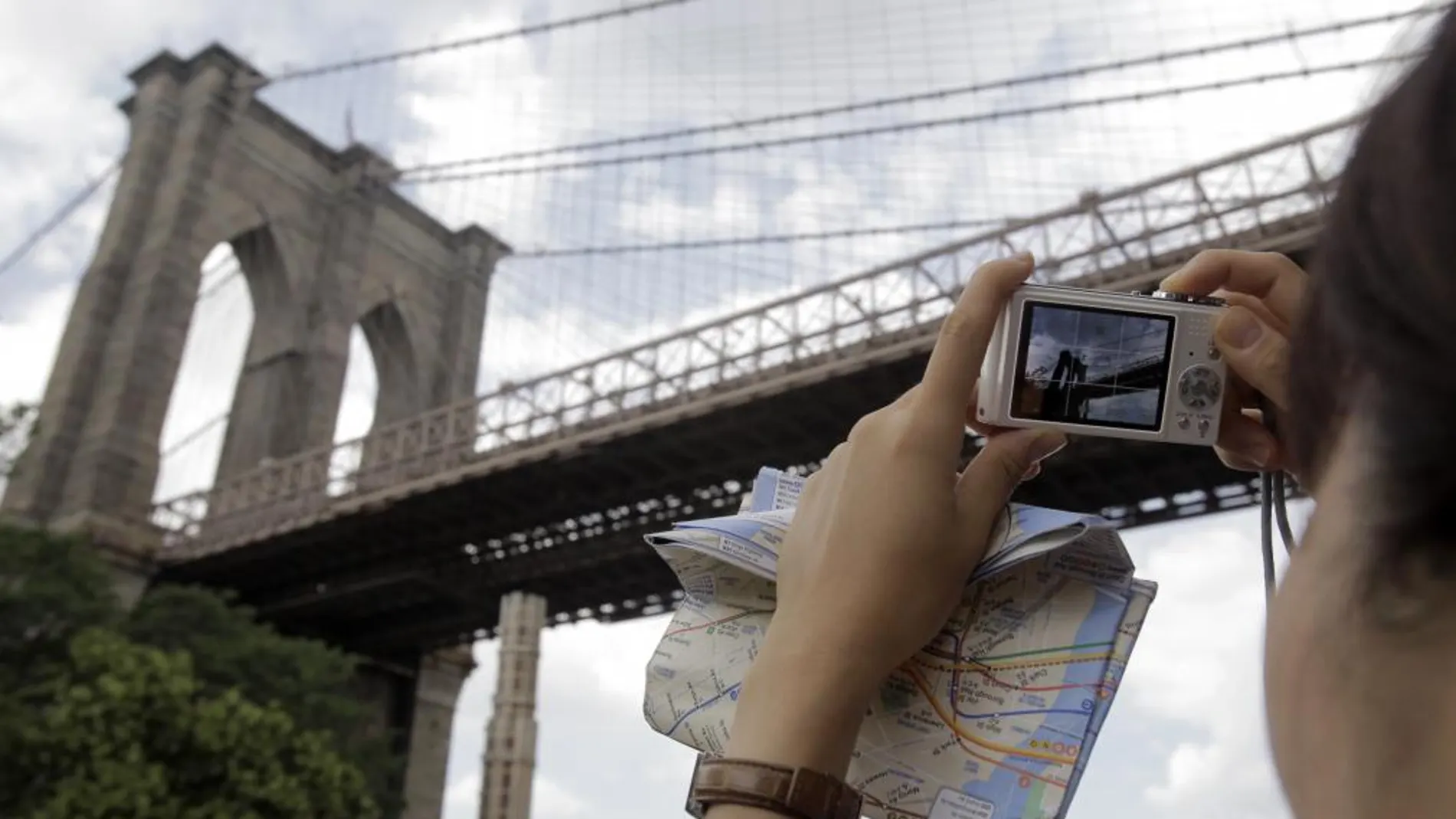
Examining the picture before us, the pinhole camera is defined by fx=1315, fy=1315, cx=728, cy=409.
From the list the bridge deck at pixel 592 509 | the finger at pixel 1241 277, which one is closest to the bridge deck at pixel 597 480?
the bridge deck at pixel 592 509

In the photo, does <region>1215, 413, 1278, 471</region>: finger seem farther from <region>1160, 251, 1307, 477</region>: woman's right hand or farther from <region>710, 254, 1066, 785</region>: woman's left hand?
<region>710, 254, 1066, 785</region>: woman's left hand

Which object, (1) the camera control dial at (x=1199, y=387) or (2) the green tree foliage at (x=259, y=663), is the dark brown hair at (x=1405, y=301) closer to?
(1) the camera control dial at (x=1199, y=387)

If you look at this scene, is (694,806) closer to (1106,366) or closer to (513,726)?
(1106,366)

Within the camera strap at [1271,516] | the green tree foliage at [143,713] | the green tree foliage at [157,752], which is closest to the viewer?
the camera strap at [1271,516]

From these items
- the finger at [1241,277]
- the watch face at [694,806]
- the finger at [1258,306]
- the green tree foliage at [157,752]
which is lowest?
the watch face at [694,806]

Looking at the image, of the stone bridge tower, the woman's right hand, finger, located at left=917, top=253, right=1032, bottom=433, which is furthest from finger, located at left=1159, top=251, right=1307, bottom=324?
the stone bridge tower

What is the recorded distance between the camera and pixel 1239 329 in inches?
38.2

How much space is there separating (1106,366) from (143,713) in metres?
13.7

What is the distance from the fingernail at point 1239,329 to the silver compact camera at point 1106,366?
2 centimetres

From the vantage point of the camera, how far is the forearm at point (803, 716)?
0.86 m

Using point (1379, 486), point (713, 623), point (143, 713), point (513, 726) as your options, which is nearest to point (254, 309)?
point (143, 713)

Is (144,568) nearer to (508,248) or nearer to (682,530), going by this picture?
(508,248)

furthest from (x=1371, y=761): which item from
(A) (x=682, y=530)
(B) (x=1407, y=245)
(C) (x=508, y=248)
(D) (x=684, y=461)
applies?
(C) (x=508, y=248)

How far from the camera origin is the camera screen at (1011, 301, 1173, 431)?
1.01 m
